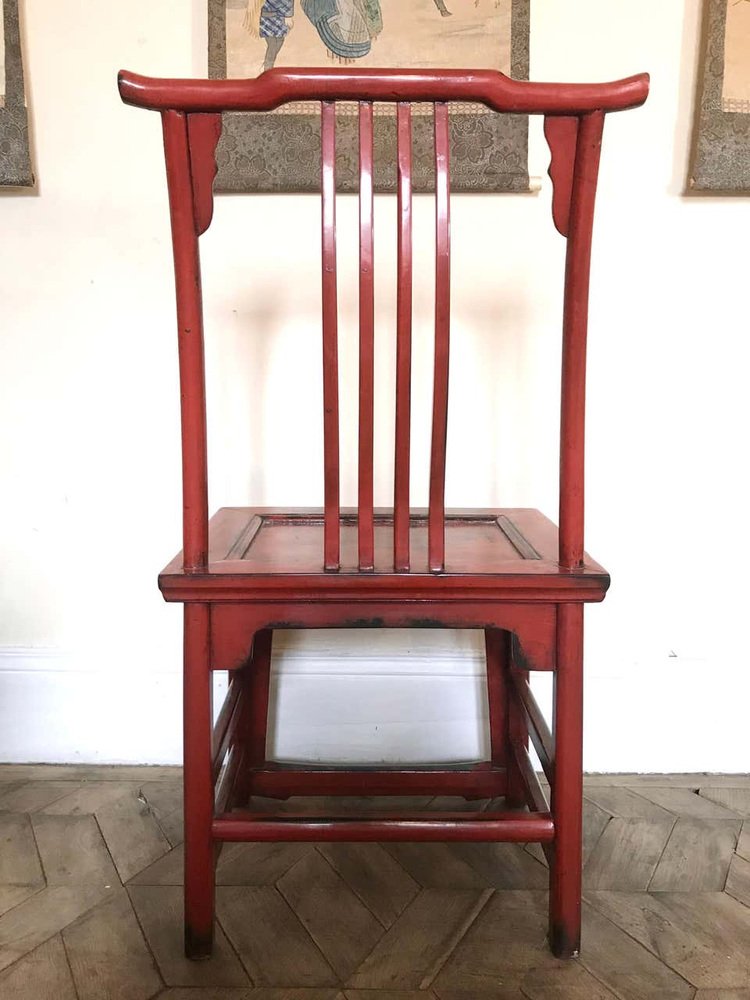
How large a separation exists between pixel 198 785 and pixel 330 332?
57 cm

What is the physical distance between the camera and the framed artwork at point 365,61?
1.20m

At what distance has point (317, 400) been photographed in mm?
1319

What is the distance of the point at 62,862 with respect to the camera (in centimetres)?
110

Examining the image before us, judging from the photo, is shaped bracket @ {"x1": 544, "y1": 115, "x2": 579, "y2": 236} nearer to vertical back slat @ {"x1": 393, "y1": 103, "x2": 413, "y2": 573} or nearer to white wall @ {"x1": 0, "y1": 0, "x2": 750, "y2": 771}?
vertical back slat @ {"x1": 393, "y1": 103, "x2": 413, "y2": 573}

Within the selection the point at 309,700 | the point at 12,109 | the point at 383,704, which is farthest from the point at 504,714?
the point at 12,109

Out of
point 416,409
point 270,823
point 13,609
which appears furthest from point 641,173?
point 13,609

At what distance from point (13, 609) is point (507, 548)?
974mm

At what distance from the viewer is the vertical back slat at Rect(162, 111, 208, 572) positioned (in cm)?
77

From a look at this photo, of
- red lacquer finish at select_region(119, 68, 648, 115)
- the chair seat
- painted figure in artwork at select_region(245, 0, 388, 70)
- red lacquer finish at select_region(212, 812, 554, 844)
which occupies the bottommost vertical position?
red lacquer finish at select_region(212, 812, 554, 844)

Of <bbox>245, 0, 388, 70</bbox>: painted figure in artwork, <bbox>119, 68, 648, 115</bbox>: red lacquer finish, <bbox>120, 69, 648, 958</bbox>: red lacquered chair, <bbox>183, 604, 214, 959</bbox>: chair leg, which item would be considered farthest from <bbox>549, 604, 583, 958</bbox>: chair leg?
<bbox>245, 0, 388, 70</bbox>: painted figure in artwork

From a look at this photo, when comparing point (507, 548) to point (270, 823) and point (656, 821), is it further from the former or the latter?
point (656, 821)

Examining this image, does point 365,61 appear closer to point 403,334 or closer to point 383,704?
point 403,334

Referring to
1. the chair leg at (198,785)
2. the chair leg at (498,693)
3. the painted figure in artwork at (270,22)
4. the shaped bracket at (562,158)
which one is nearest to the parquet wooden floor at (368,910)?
the chair leg at (198,785)

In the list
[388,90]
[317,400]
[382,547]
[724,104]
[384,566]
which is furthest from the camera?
[317,400]
